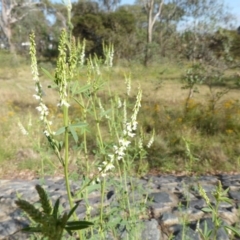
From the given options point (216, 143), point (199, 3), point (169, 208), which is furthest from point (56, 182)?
point (199, 3)

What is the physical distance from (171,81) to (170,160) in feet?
33.2

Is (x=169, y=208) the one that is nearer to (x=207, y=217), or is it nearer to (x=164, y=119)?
(x=207, y=217)

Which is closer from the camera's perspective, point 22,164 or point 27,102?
point 22,164

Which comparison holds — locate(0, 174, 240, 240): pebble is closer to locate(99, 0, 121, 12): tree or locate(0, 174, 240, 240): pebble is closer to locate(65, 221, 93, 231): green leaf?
locate(65, 221, 93, 231): green leaf

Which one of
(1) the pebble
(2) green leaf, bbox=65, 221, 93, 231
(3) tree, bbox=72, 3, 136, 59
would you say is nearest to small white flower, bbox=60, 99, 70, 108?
(2) green leaf, bbox=65, 221, 93, 231

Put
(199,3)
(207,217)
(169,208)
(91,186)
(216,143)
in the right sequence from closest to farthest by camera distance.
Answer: (91,186)
(207,217)
(169,208)
(216,143)
(199,3)

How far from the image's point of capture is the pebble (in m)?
2.88

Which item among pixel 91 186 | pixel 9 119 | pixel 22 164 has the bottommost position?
pixel 22 164

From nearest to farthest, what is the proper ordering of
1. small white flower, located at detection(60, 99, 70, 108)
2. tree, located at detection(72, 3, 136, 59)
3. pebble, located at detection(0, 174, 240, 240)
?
small white flower, located at detection(60, 99, 70, 108), pebble, located at detection(0, 174, 240, 240), tree, located at detection(72, 3, 136, 59)

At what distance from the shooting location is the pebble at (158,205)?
2.88m

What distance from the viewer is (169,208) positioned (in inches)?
140

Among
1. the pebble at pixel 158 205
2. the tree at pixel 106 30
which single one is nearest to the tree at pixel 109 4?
the tree at pixel 106 30

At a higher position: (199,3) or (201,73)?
(199,3)

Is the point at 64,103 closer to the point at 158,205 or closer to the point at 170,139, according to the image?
the point at 158,205
